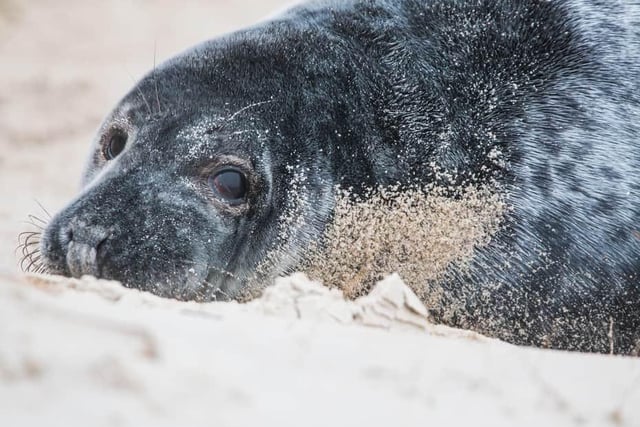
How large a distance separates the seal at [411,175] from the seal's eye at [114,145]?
0.35 feet

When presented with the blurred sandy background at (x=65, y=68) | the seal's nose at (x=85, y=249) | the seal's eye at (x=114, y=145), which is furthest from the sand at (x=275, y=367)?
the blurred sandy background at (x=65, y=68)

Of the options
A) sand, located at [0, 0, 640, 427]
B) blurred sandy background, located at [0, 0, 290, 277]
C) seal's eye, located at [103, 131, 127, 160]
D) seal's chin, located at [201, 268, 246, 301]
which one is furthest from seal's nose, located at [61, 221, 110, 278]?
blurred sandy background, located at [0, 0, 290, 277]

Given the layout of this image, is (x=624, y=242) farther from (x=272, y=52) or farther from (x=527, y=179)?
(x=272, y=52)

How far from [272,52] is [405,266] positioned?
1.03 m

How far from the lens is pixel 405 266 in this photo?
3.74 meters

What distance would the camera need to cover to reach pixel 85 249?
3516 millimetres

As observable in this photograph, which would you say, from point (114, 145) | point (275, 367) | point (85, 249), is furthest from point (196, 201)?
point (275, 367)

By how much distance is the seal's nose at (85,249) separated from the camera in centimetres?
350

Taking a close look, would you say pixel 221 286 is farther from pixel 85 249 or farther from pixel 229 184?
pixel 85 249

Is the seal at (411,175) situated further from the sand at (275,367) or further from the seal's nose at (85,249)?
the sand at (275,367)

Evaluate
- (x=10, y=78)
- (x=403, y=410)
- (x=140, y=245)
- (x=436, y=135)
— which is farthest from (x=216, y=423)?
(x=10, y=78)

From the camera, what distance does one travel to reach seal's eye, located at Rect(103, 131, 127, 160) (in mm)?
3996

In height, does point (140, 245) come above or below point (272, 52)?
below

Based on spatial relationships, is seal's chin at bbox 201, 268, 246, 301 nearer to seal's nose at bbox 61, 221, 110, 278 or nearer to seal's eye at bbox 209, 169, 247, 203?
seal's eye at bbox 209, 169, 247, 203
